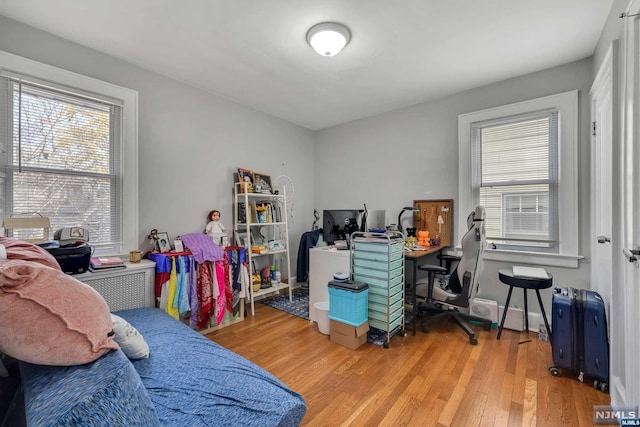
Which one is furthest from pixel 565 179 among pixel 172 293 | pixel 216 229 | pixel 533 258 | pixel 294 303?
pixel 172 293

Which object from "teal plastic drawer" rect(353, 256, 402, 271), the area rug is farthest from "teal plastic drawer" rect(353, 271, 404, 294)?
the area rug

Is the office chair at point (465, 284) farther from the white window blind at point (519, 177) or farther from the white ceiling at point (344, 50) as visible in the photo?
Result: the white ceiling at point (344, 50)

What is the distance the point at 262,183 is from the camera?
12.2 ft

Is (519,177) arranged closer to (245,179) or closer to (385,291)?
(385,291)

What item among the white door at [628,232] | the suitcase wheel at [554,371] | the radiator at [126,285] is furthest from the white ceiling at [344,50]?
the suitcase wheel at [554,371]

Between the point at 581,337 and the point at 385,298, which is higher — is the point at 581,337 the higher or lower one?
the lower one

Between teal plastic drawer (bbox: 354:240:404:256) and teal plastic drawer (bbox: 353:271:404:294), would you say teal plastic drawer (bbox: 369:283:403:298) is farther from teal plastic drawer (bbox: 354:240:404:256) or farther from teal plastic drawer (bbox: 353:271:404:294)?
teal plastic drawer (bbox: 354:240:404:256)

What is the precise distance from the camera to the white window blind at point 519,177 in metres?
2.78

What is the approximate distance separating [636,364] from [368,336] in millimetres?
1789

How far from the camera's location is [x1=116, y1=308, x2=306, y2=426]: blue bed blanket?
1064mm

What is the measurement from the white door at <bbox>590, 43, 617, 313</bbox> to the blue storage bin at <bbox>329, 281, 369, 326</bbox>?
5.79 feet

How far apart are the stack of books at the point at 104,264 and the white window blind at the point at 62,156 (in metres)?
0.29

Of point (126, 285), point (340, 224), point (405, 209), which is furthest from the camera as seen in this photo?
point (405, 209)

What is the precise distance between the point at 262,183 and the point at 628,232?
339 cm
